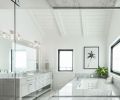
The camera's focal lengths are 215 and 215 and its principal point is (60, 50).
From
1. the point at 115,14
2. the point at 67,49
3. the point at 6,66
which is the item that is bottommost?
the point at 6,66

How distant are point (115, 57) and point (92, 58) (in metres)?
0.37

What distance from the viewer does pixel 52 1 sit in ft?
10.5

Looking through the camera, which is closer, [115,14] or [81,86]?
[81,86]

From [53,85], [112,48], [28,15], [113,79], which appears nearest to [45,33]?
[28,15]

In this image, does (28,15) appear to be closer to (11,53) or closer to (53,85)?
(11,53)

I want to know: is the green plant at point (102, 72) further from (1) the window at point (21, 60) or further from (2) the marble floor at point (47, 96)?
(1) the window at point (21, 60)

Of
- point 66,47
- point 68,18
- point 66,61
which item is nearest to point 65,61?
point 66,61

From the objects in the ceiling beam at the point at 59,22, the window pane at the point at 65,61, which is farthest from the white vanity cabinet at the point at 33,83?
the ceiling beam at the point at 59,22

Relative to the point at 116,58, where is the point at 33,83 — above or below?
below

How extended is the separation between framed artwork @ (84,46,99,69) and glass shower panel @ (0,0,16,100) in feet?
3.67

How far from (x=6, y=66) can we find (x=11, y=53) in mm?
228

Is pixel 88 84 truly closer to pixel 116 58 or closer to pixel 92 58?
pixel 92 58

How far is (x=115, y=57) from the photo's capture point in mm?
3258

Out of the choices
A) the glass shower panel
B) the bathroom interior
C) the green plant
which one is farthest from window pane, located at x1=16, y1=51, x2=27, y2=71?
the green plant
